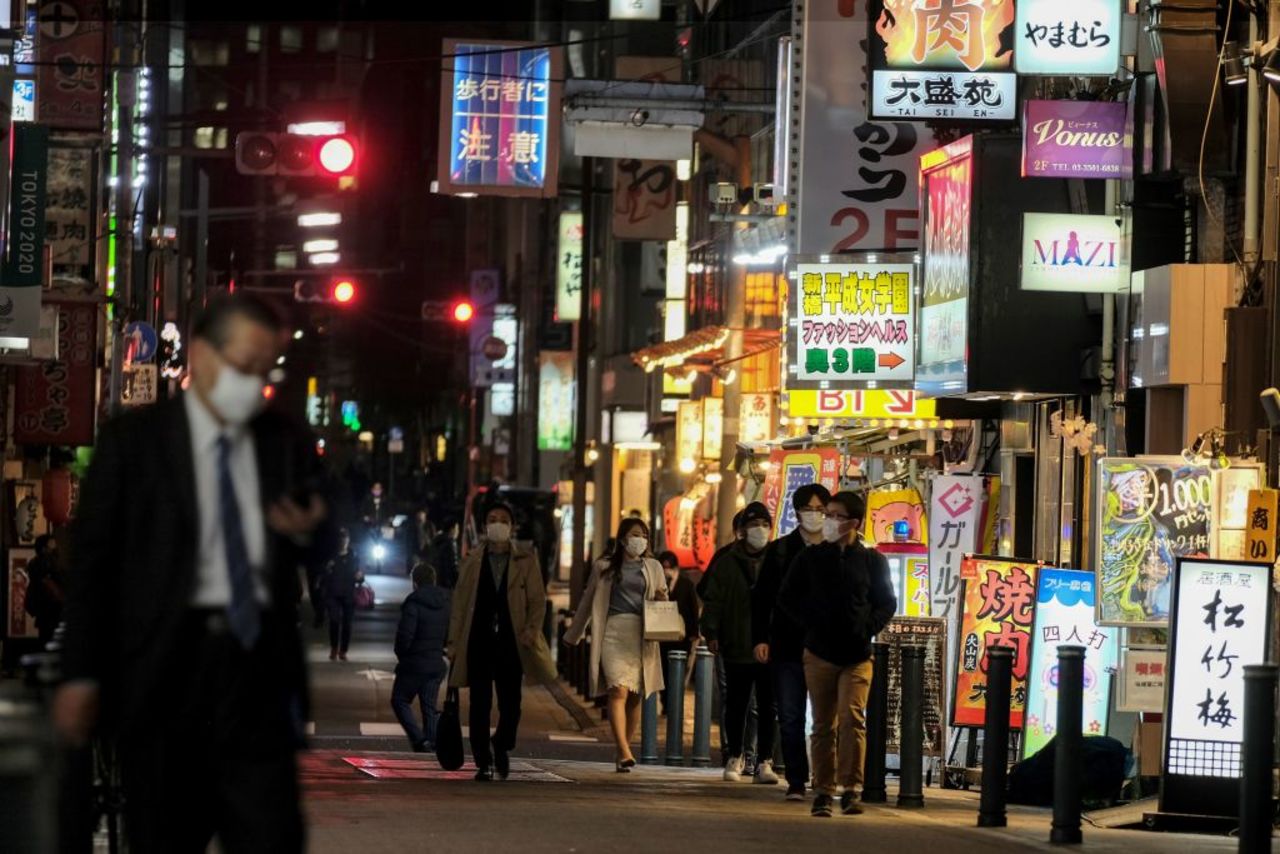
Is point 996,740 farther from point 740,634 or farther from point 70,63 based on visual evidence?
point 70,63

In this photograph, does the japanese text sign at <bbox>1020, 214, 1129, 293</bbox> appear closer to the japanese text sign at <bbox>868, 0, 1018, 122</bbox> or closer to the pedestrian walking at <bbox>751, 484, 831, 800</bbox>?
the japanese text sign at <bbox>868, 0, 1018, 122</bbox>

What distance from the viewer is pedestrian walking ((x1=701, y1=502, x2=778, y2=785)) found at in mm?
17922

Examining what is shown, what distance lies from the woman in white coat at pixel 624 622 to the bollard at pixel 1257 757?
27.3ft

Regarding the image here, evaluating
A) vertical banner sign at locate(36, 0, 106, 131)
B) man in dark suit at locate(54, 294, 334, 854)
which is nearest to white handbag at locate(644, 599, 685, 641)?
man in dark suit at locate(54, 294, 334, 854)

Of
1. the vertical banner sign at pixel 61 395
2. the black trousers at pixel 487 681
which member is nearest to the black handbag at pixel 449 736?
the black trousers at pixel 487 681

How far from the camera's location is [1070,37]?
57.4 ft

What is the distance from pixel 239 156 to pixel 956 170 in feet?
36.2

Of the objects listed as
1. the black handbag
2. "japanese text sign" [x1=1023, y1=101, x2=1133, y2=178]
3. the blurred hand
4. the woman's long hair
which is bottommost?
the black handbag

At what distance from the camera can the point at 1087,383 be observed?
1945cm

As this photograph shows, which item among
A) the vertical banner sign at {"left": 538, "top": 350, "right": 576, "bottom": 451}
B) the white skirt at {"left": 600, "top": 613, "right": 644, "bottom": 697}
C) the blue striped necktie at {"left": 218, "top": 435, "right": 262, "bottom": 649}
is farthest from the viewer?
the vertical banner sign at {"left": 538, "top": 350, "right": 576, "bottom": 451}

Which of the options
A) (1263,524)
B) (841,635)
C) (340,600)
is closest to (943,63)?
(1263,524)

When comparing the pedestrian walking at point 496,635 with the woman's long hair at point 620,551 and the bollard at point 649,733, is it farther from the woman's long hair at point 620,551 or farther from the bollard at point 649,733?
the bollard at point 649,733

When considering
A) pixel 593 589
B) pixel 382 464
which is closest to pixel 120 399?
pixel 593 589

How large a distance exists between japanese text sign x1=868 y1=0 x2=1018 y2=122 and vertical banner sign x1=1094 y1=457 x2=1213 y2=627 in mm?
4290
